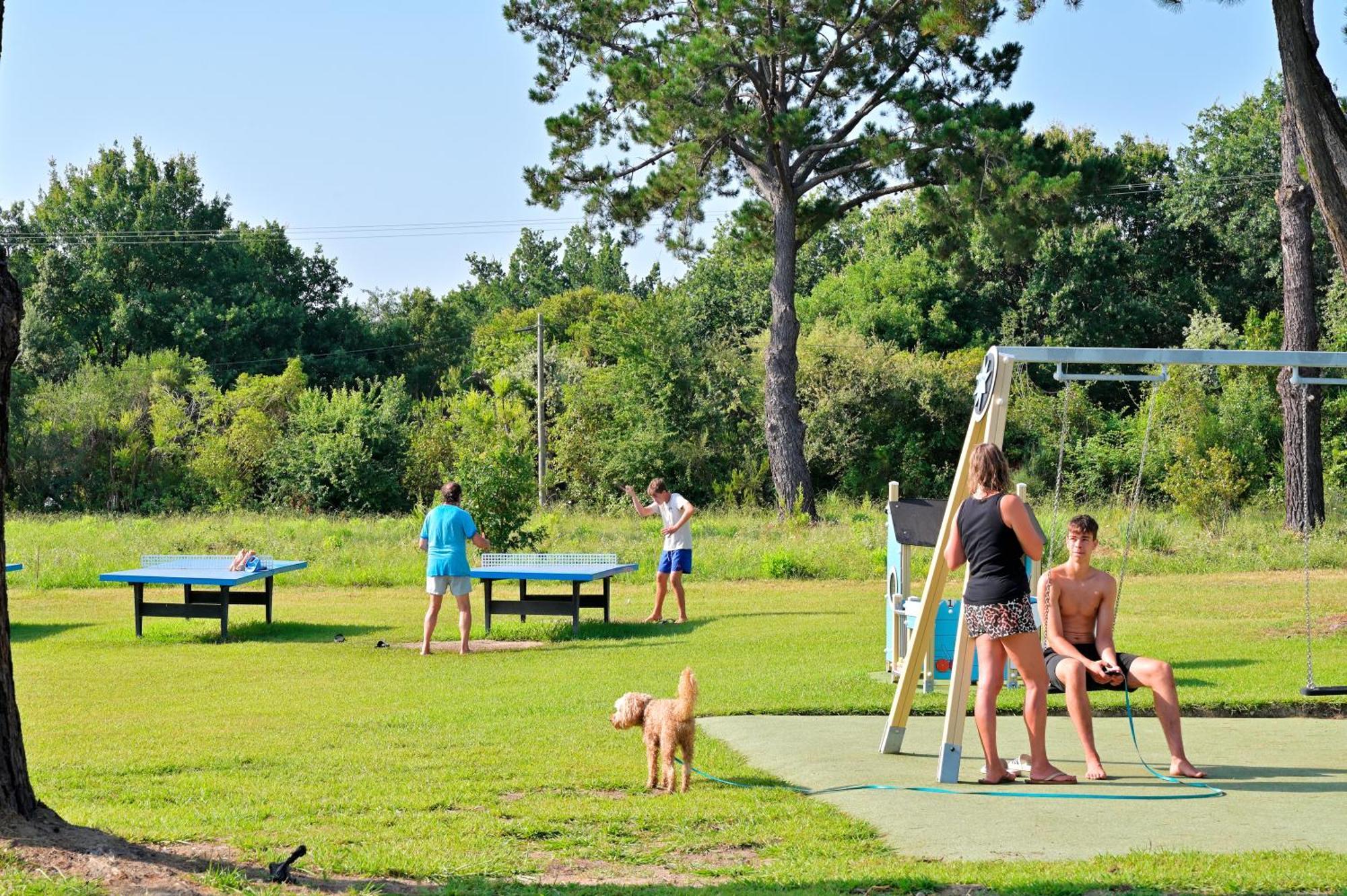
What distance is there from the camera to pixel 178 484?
44844 millimetres

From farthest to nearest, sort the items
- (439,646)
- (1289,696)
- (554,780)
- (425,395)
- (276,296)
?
(425,395)
(276,296)
(439,646)
(1289,696)
(554,780)

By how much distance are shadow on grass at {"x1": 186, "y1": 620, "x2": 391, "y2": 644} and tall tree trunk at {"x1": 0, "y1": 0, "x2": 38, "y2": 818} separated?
966 cm

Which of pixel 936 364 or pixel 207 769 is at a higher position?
pixel 936 364

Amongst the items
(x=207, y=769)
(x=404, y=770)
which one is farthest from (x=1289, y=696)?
(x=207, y=769)

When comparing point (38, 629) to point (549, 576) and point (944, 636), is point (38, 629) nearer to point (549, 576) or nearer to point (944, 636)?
point (549, 576)

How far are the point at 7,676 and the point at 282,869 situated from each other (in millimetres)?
1532

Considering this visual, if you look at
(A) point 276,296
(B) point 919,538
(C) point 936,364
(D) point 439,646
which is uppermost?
(A) point 276,296

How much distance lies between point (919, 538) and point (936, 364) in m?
30.7

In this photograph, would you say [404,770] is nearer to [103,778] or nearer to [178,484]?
[103,778]

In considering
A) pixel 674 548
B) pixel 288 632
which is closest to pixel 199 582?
pixel 288 632

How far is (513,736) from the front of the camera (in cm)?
955

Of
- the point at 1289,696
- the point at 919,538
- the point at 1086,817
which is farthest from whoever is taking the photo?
the point at 919,538

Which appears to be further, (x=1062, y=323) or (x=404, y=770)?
(x=1062, y=323)

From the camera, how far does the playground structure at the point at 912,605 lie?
1127 cm
